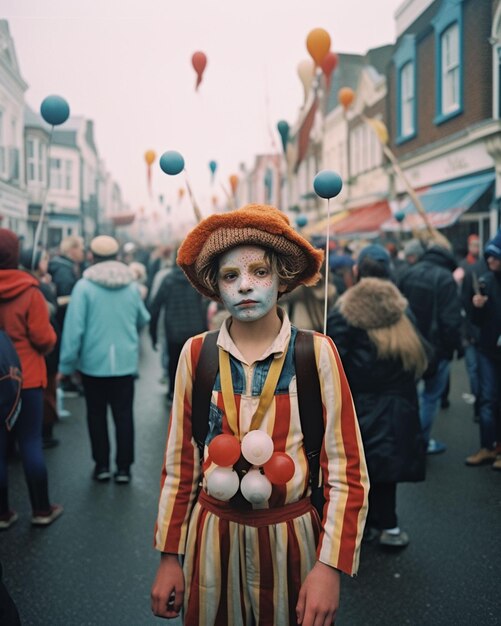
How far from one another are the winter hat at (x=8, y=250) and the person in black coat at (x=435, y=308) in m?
2.98

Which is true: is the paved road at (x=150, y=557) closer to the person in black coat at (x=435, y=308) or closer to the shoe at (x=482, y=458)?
the shoe at (x=482, y=458)

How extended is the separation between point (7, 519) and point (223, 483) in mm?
2743

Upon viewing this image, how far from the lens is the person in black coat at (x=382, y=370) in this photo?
3.38m

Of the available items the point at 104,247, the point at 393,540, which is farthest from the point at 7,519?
the point at 393,540

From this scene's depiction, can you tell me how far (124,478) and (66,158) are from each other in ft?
96.2

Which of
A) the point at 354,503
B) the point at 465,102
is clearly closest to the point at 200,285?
the point at 354,503

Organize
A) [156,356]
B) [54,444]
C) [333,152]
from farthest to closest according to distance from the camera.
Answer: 1. [333,152]
2. [156,356]
3. [54,444]

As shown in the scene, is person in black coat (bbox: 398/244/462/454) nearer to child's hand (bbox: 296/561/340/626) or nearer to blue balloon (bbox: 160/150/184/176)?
blue balloon (bbox: 160/150/184/176)

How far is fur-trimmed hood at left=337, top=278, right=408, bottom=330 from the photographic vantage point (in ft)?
11.1

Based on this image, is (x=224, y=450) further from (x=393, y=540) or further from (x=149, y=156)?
(x=149, y=156)

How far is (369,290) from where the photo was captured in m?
3.40

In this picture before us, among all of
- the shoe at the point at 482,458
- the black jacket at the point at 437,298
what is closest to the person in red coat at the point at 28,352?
the black jacket at the point at 437,298

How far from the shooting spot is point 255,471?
5.60 feet

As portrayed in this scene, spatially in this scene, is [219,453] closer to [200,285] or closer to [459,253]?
[200,285]
